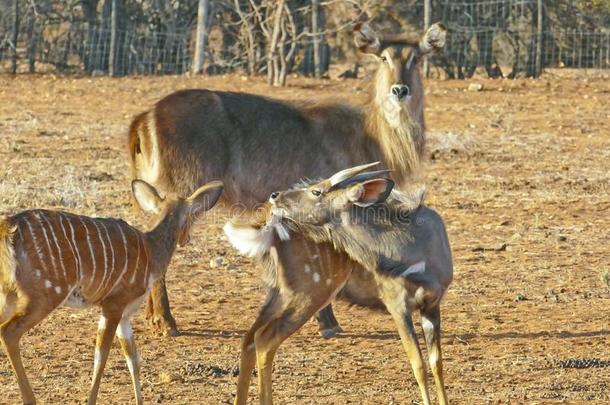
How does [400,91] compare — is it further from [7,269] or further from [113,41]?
[113,41]

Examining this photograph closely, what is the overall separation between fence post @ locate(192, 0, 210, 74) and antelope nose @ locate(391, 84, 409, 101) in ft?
42.1

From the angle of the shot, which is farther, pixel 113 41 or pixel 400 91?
pixel 113 41

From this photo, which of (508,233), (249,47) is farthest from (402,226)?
(249,47)

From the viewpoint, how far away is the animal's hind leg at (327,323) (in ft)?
26.3

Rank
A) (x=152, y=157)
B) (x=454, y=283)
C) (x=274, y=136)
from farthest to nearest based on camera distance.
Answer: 1. (x=454, y=283)
2. (x=274, y=136)
3. (x=152, y=157)

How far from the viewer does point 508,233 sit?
11.0 metres

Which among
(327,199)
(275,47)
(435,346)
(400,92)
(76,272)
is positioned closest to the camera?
(76,272)

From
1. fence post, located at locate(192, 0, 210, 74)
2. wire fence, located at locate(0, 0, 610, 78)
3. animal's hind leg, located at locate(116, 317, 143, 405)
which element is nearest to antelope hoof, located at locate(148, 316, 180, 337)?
animal's hind leg, located at locate(116, 317, 143, 405)

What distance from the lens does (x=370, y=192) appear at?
21.3 ft

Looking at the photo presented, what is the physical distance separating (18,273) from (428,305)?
2.06m

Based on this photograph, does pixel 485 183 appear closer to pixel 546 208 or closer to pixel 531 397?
pixel 546 208

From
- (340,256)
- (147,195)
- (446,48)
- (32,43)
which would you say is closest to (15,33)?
(32,43)

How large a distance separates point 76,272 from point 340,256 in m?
1.35

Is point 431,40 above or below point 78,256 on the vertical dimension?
above
